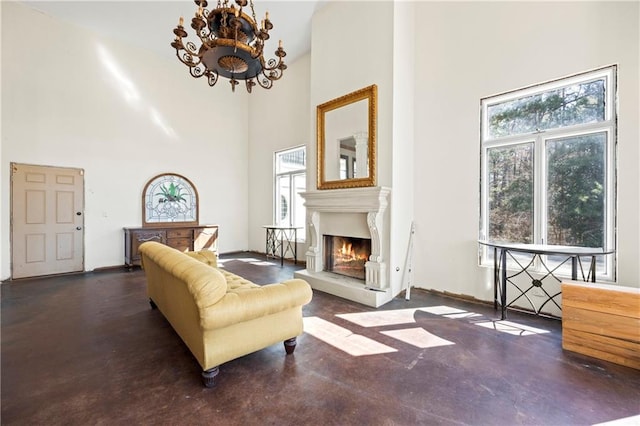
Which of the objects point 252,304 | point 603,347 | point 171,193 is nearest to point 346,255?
point 252,304

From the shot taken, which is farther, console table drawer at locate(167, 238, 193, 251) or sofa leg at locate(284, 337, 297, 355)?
console table drawer at locate(167, 238, 193, 251)

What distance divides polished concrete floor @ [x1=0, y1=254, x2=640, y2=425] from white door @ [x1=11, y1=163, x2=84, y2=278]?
6.76 ft

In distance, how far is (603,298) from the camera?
7.37ft

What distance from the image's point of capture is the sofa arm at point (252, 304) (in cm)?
178

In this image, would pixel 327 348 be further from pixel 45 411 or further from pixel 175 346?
pixel 45 411

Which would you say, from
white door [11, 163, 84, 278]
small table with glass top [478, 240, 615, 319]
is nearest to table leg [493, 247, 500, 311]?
small table with glass top [478, 240, 615, 319]

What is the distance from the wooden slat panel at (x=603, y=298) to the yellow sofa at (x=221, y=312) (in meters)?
2.32

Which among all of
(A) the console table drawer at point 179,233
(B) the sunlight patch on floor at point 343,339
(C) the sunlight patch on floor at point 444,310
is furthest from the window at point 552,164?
(A) the console table drawer at point 179,233

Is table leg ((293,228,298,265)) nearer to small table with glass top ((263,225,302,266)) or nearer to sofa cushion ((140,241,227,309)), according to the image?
small table with glass top ((263,225,302,266))

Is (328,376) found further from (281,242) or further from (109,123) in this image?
(109,123)

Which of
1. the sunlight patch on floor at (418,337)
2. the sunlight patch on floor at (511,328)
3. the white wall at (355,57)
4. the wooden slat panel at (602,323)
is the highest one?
the white wall at (355,57)

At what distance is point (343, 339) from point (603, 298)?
2.22 meters

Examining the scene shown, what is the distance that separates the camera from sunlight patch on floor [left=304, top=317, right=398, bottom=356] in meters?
2.43

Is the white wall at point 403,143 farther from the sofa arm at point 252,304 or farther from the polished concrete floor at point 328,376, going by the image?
the sofa arm at point 252,304
